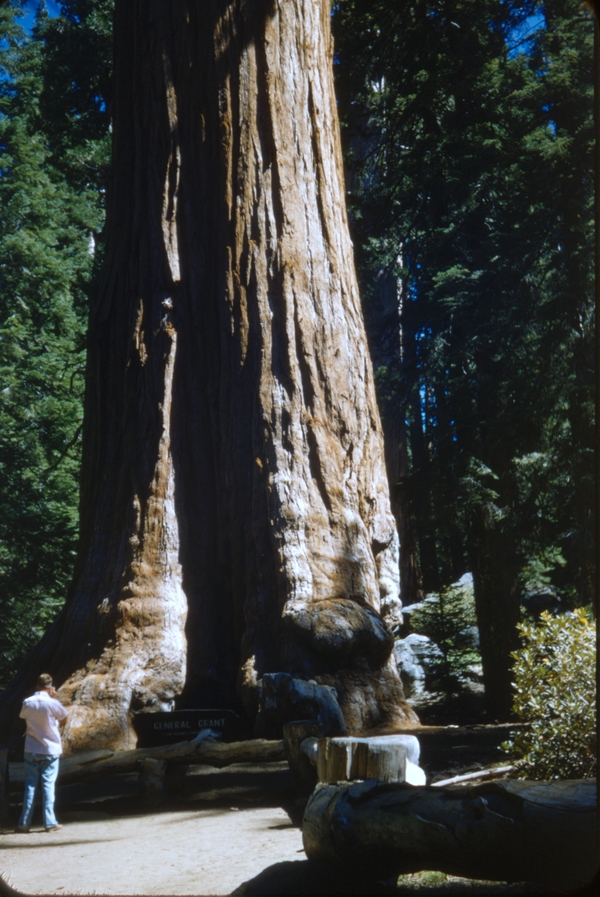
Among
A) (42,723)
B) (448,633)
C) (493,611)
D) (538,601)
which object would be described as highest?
(538,601)

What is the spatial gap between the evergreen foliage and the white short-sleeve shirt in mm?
8547

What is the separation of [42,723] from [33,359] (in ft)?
37.2

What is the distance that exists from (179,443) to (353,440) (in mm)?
1548

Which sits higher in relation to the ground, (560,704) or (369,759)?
(560,704)

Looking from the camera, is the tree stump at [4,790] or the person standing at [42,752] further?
the tree stump at [4,790]

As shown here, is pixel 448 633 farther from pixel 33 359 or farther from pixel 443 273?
pixel 33 359

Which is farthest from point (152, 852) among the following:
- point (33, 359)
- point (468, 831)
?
point (33, 359)

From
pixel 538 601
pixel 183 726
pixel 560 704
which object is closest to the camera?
pixel 560 704

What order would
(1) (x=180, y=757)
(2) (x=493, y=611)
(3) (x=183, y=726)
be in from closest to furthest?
(1) (x=180, y=757), (3) (x=183, y=726), (2) (x=493, y=611)

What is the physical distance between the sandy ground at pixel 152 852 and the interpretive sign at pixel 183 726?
719 millimetres

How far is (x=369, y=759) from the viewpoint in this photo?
11.5ft

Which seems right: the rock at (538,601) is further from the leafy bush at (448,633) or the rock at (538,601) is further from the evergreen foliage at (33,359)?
the evergreen foliage at (33,359)

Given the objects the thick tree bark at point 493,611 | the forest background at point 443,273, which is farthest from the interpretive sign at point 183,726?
the thick tree bark at point 493,611

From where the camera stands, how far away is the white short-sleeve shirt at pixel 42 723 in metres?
4.48
